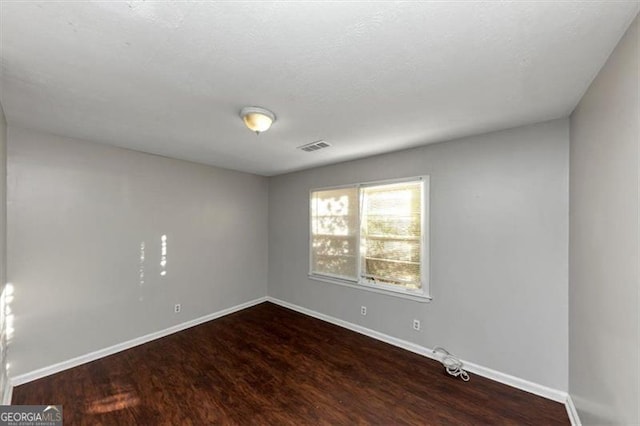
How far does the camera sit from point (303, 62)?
1.39 metres

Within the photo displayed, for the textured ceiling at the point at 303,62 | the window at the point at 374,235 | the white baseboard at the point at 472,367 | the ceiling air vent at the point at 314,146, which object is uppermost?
the textured ceiling at the point at 303,62

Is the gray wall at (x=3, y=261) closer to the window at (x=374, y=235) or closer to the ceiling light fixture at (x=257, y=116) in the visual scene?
the ceiling light fixture at (x=257, y=116)

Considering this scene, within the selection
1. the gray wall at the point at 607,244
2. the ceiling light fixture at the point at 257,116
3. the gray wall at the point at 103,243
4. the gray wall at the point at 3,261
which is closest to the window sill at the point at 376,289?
the gray wall at the point at 607,244

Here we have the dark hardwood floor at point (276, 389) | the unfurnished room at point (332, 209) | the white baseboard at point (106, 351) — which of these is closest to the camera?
the unfurnished room at point (332, 209)

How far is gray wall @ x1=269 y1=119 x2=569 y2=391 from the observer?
2193 mm

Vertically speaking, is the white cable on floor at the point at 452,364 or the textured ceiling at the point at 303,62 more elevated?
the textured ceiling at the point at 303,62

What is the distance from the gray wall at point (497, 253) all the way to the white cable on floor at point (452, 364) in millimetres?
79

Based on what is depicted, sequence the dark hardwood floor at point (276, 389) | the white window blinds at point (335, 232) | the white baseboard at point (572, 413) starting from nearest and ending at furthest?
the white baseboard at point (572, 413)
the dark hardwood floor at point (276, 389)
the white window blinds at point (335, 232)

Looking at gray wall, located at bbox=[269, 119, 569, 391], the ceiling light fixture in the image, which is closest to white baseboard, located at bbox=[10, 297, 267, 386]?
gray wall, located at bbox=[269, 119, 569, 391]

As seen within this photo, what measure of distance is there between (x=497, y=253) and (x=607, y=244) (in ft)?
3.60

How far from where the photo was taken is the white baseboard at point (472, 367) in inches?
86.0

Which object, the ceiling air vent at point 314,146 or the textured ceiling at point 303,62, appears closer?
the textured ceiling at point 303,62

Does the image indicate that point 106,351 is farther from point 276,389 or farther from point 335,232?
point 335,232

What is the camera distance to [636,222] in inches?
44.1
